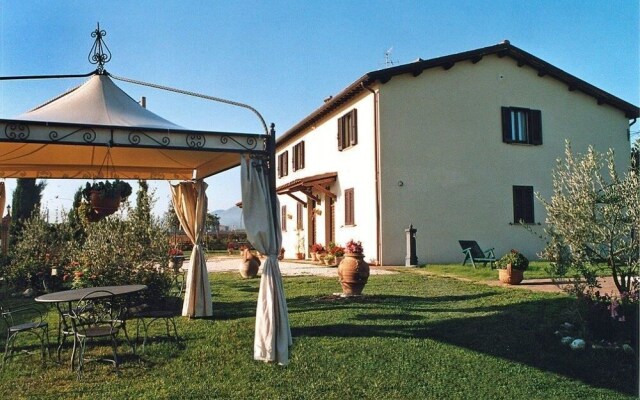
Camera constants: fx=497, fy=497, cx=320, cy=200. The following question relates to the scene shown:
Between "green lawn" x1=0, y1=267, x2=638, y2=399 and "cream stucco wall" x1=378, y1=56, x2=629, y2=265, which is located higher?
"cream stucco wall" x1=378, y1=56, x2=629, y2=265

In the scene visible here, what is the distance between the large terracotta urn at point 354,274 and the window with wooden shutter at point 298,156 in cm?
1324

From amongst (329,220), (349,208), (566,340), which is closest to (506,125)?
(349,208)

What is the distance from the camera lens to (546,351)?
19.2 ft

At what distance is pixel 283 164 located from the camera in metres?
25.5

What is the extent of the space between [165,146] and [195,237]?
282 centimetres

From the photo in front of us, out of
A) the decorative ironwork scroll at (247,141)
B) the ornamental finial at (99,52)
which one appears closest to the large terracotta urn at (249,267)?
the ornamental finial at (99,52)

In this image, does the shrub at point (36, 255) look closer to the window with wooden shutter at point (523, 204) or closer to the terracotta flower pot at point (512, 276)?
the terracotta flower pot at point (512, 276)

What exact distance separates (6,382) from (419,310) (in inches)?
223

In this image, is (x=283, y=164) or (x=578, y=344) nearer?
(x=578, y=344)

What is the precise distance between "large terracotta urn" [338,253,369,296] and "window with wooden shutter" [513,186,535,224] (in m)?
8.94

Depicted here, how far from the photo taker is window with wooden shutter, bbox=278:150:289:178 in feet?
81.5

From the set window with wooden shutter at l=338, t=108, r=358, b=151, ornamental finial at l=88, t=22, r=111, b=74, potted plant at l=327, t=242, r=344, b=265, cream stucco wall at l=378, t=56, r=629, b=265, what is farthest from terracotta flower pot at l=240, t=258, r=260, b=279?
ornamental finial at l=88, t=22, r=111, b=74

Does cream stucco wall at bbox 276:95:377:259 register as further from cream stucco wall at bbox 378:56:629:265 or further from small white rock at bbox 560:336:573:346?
small white rock at bbox 560:336:573:346

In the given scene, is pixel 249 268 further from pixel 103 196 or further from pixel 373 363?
pixel 373 363
